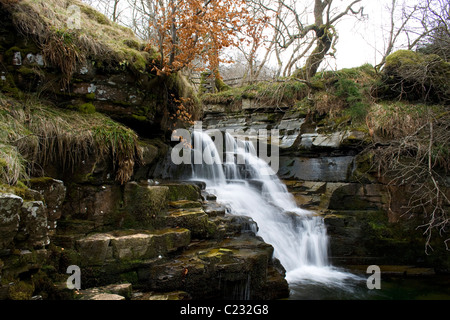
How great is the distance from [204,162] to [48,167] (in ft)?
13.7

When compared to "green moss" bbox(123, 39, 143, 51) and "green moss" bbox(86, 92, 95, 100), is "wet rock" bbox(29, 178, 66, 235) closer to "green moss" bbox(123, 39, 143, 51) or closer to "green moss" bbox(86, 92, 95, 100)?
"green moss" bbox(86, 92, 95, 100)

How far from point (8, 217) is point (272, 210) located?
17.2 feet

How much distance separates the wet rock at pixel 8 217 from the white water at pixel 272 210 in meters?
3.97

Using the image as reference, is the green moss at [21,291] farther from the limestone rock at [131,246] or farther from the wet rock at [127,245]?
the limestone rock at [131,246]

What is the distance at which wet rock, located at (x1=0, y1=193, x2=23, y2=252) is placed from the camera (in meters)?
2.66

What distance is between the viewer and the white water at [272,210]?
5.87 m

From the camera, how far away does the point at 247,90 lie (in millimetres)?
11727

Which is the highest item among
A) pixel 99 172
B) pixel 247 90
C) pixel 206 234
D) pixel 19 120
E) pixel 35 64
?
pixel 247 90

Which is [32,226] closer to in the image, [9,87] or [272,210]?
[9,87]

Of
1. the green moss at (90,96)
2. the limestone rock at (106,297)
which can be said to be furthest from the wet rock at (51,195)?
the green moss at (90,96)
